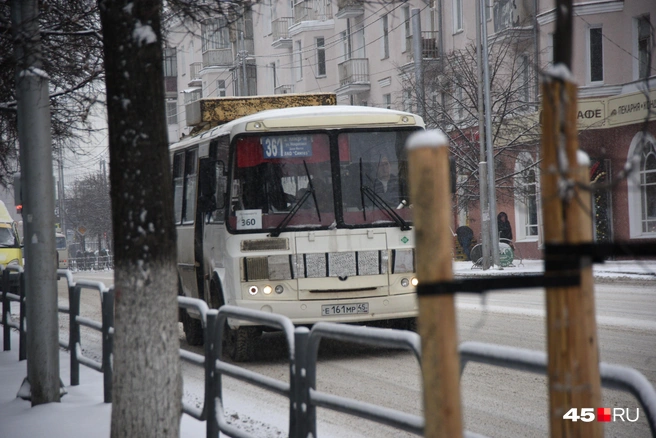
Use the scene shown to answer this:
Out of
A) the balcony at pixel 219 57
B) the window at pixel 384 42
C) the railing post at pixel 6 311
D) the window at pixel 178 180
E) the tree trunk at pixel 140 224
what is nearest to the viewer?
the tree trunk at pixel 140 224

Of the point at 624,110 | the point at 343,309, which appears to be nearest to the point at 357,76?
the point at 624,110

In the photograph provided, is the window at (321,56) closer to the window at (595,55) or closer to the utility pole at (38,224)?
the window at (595,55)

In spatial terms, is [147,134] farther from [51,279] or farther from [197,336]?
[197,336]

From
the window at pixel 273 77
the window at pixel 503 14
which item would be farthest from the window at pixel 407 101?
the window at pixel 273 77

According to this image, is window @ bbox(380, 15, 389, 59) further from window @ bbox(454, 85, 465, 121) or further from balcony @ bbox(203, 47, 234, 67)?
balcony @ bbox(203, 47, 234, 67)

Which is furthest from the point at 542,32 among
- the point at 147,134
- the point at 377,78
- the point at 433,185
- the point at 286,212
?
the point at 433,185

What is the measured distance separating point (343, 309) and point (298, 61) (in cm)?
4419

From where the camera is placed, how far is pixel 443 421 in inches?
91.1

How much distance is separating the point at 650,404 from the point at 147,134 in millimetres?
2930

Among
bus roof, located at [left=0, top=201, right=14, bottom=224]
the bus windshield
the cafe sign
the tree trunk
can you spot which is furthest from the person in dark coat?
the tree trunk

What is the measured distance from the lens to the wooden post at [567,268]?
7.47ft

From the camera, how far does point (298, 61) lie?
2137 inches

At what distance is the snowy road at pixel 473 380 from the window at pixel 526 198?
15.9m

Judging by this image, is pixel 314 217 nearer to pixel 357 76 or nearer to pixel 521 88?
pixel 521 88
